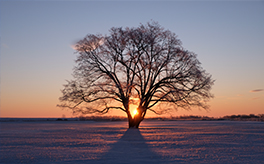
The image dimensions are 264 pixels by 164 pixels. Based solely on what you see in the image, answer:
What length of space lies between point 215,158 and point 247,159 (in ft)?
3.85

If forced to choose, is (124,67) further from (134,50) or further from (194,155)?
(194,155)

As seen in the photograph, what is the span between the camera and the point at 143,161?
10.8 m

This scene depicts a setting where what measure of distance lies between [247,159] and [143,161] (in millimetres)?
3998

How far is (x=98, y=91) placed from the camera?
31.6 m

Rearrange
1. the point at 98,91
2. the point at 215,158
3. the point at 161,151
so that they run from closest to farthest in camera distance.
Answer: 1. the point at 215,158
2. the point at 161,151
3. the point at 98,91

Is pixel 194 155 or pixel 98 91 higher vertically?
pixel 98 91

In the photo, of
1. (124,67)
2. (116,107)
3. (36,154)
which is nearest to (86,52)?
(124,67)

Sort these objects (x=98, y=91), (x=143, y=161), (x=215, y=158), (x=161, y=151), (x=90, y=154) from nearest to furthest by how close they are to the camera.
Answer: (x=143, y=161) → (x=215, y=158) → (x=90, y=154) → (x=161, y=151) → (x=98, y=91)

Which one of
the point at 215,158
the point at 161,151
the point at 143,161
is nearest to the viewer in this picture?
the point at 143,161

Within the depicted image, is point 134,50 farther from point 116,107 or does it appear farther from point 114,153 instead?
point 114,153

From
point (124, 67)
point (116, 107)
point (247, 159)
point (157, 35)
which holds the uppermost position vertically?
point (157, 35)

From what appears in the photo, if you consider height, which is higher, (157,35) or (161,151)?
(157,35)

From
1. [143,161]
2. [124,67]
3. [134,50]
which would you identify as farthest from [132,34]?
[143,161]

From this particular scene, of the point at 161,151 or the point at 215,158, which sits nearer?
the point at 215,158
